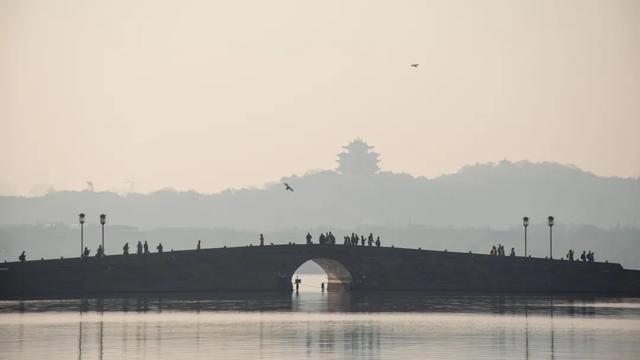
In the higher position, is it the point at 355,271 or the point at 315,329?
the point at 355,271

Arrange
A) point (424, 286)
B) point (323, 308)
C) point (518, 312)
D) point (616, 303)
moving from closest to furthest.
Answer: point (518, 312), point (323, 308), point (616, 303), point (424, 286)

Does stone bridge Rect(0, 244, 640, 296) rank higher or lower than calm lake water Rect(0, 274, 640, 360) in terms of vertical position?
higher

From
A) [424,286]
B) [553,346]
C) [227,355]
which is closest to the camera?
[227,355]

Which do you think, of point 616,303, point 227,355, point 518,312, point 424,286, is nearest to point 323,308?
point 518,312

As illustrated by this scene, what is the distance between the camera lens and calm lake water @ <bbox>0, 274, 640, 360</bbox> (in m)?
43.8

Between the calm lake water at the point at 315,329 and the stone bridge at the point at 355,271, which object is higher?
the stone bridge at the point at 355,271

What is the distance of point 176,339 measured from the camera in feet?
159

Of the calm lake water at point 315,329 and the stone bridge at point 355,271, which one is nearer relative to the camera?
the calm lake water at point 315,329

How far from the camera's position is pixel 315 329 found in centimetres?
5431

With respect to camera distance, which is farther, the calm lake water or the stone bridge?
the stone bridge

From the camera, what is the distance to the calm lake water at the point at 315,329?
4381 centimetres

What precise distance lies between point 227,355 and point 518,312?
27.5 meters

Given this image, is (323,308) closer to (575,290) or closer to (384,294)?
(384,294)

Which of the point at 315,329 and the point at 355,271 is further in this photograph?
the point at 355,271
